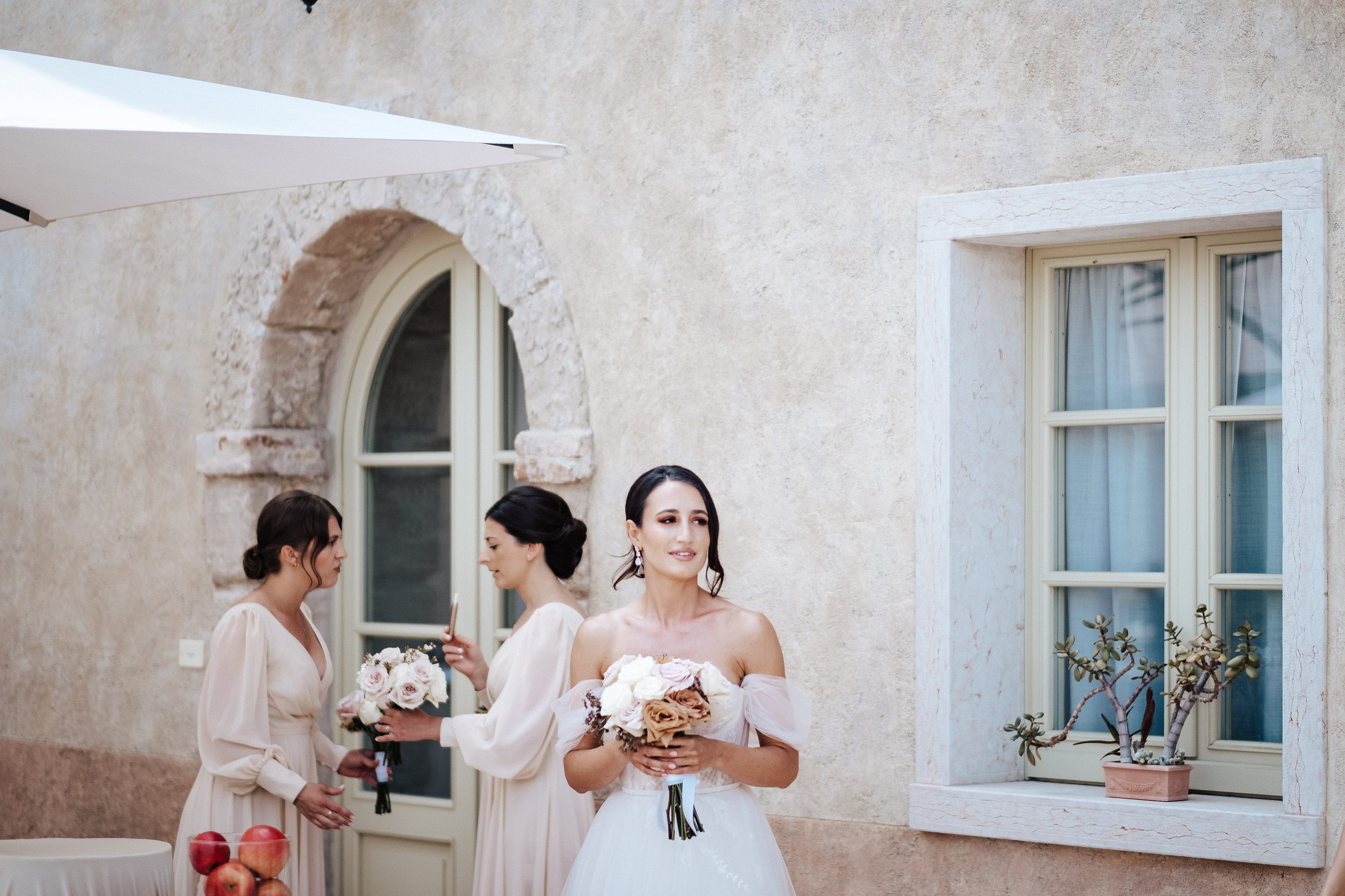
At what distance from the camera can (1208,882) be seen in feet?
13.6

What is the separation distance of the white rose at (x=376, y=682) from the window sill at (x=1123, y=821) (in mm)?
1593

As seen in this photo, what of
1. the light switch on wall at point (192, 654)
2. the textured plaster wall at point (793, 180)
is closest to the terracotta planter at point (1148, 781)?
the textured plaster wall at point (793, 180)

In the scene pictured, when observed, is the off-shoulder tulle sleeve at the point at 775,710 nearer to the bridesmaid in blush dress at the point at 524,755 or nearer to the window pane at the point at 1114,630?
the bridesmaid in blush dress at the point at 524,755

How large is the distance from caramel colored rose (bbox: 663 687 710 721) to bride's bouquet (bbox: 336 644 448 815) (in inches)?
53.7

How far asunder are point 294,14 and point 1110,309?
344 cm

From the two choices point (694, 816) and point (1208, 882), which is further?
point (1208, 882)

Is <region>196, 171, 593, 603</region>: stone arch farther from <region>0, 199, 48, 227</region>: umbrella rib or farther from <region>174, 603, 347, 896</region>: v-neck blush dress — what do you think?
<region>0, 199, 48, 227</region>: umbrella rib

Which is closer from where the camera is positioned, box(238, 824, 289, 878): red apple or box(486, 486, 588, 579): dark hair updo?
box(238, 824, 289, 878): red apple

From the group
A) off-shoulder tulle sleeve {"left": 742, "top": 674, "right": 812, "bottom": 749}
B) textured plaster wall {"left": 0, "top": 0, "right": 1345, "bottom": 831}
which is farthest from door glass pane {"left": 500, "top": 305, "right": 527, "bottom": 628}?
off-shoulder tulle sleeve {"left": 742, "top": 674, "right": 812, "bottom": 749}

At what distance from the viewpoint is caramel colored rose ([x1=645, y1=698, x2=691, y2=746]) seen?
3264 millimetres

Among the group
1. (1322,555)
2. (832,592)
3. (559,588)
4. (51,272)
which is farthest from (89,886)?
(51,272)

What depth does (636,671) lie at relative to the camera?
11.0 feet

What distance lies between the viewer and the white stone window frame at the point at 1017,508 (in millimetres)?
4016

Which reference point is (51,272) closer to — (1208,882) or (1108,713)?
(1108,713)
